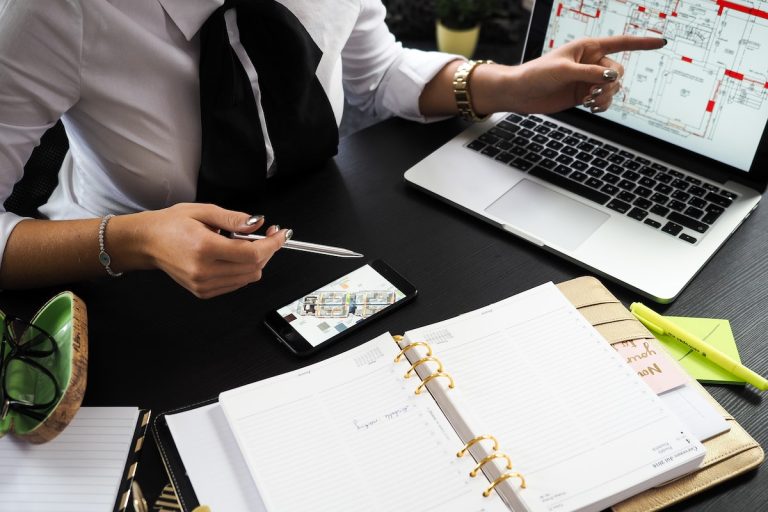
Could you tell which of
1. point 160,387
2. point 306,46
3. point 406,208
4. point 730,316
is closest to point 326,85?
point 306,46

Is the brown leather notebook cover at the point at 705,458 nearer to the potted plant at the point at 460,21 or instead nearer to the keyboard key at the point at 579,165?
the keyboard key at the point at 579,165

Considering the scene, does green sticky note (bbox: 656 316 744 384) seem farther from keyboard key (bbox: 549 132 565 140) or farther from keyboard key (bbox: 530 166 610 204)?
keyboard key (bbox: 549 132 565 140)

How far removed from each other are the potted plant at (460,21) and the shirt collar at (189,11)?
188 centimetres

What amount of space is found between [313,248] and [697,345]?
1.53 ft

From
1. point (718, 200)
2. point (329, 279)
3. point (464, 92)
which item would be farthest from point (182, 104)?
point (718, 200)

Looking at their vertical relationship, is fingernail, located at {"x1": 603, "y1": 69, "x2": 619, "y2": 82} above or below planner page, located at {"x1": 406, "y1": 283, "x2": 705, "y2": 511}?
above

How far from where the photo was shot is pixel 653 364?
2.53 feet

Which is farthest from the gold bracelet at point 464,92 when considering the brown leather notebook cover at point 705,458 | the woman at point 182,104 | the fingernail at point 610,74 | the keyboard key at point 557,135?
the brown leather notebook cover at point 705,458

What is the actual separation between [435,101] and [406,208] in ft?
0.81

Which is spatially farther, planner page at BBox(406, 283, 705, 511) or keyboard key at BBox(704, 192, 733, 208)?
keyboard key at BBox(704, 192, 733, 208)

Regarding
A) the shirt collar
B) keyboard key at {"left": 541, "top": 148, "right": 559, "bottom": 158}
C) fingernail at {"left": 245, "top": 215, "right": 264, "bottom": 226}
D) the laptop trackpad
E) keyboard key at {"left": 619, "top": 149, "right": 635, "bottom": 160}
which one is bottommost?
the laptop trackpad

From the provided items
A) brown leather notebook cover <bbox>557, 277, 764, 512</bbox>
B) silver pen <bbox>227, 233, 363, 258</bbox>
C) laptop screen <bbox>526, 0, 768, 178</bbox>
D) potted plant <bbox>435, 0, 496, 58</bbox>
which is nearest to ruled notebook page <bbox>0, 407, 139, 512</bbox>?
silver pen <bbox>227, 233, 363, 258</bbox>

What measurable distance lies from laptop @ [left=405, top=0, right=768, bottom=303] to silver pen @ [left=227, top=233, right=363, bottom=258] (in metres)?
0.18

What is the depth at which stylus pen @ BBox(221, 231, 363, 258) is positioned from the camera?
2.72 feet
